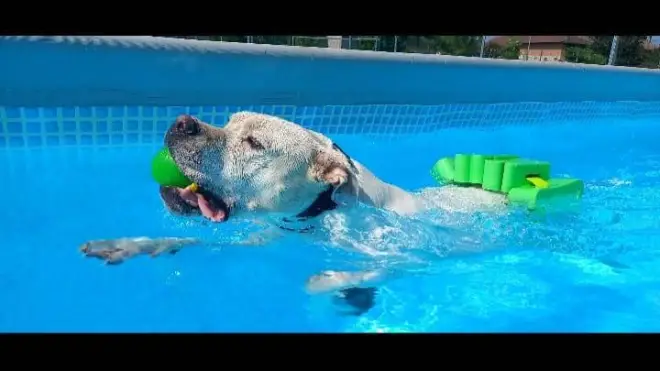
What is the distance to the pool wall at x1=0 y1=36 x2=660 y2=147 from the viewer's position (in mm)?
6645

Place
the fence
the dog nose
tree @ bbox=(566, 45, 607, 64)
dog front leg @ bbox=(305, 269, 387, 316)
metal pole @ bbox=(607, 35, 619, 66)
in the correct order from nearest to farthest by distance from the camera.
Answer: the dog nose
dog front leg @ bbox=(305, 269, 387, 316)
the fence
metal pole @ bbox=(607, 35, 619, 66)
tree @ bbox=(566, 45, 607, 64)

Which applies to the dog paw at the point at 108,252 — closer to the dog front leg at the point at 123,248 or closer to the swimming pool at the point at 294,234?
the dog front leg at the point at 123,248

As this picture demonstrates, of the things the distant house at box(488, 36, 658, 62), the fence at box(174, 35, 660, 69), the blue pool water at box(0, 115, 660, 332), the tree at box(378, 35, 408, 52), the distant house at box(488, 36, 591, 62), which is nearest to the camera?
the blue pool water at box(0, 115, 660, 332)

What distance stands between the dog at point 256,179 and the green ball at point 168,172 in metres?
0.05

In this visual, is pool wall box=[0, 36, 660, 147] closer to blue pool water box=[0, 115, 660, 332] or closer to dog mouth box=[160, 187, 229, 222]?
blue pool water box=[0, 115, 660, 332]

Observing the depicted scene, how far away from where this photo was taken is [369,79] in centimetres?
926

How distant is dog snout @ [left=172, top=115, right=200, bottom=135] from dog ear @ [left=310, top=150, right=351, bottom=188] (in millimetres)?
754

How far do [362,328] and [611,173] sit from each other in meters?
6.30

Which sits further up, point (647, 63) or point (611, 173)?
point (647, 63)

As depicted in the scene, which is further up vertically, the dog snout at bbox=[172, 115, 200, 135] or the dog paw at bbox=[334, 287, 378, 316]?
the dog snout at bbox=[172, 115, 200, 135]

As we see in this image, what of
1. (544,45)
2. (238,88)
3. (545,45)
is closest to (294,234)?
(238,88)

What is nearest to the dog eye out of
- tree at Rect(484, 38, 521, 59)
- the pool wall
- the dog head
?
the dog head
